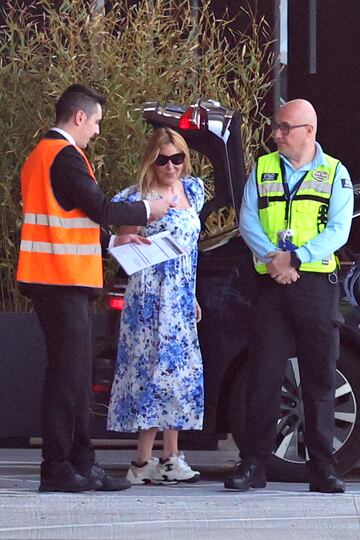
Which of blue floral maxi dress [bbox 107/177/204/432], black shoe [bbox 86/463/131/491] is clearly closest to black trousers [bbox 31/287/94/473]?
black shoe [bbox 86/463/131/491]

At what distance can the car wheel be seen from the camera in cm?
752

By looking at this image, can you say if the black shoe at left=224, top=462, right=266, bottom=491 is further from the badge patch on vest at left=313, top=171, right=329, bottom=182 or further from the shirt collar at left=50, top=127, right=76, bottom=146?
the shirt collar at left=50, top=127, right=76, bottom=146

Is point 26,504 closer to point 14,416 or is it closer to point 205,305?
point 205,305

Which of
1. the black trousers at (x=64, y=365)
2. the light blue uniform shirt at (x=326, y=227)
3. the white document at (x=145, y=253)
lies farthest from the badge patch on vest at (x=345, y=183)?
the black trousers at (x=64, y=365)

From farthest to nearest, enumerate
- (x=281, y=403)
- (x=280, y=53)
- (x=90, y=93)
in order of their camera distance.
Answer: (x=280, y=53), (x=281, y=403), (x=90, y=93)

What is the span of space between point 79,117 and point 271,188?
949 mm

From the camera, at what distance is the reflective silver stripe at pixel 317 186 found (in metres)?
7.08

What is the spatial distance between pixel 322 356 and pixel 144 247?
0.97 meters

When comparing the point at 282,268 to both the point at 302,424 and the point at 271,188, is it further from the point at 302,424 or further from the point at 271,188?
the point at 302,424

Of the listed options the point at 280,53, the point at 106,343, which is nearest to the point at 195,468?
the point at 106,343

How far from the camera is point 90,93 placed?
23.2 ft

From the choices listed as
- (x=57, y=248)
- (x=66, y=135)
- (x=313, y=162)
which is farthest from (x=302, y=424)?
(x=66, y=135)

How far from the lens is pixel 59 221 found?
22.6 feet

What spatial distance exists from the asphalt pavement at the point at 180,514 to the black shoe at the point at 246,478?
36 millimetres
